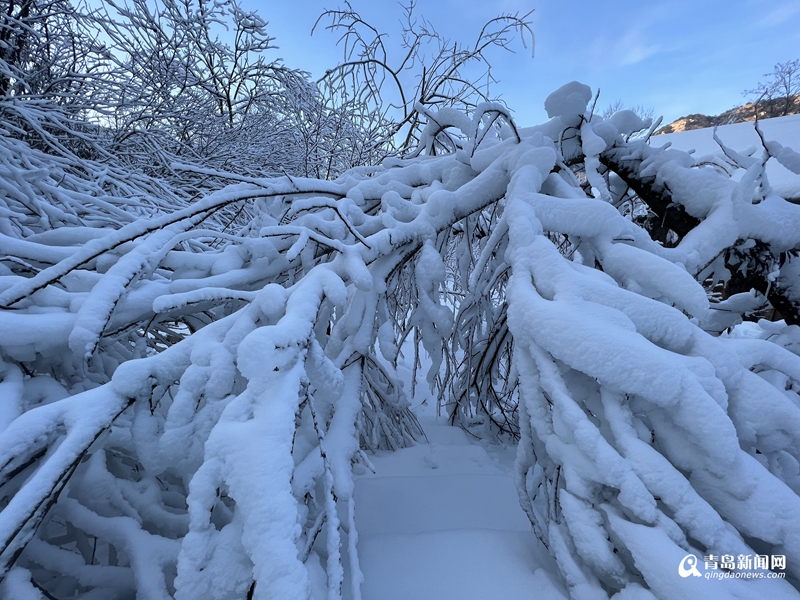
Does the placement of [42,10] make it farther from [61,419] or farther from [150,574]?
[150,574]

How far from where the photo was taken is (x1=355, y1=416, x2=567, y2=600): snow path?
94cm

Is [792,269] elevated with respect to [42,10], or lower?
lower

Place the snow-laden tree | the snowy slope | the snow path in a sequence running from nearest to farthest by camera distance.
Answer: the snow-laden tree < the snow path < the snowy slope

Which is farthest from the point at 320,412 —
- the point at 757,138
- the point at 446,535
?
the point at 757,138

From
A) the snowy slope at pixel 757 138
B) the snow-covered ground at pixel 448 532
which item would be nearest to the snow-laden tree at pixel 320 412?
the snow-covered ground at pixel 448 532

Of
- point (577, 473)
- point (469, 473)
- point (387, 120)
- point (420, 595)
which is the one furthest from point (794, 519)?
point (387, 120)

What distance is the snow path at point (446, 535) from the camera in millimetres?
944

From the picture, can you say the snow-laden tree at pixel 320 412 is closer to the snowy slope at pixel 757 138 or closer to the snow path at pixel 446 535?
the snow path at pixel 446 535

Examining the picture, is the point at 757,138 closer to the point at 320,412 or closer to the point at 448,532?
the point at 448,532

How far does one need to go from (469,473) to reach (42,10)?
4.74 meters

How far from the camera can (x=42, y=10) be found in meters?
3.12

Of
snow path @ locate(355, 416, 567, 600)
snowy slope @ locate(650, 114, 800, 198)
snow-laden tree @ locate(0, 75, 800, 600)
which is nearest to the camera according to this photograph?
snow-laden tree @ locate(0, 75, 800, 600)

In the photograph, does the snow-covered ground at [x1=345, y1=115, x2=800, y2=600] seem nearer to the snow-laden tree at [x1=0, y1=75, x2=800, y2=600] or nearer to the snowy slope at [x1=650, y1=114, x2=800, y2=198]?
the snow-laden tree at [x1=0, y1=75, x2=800, y2=600]

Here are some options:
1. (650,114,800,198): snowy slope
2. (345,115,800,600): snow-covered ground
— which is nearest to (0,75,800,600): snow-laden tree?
(345,115,800,600): snow-covered ground
